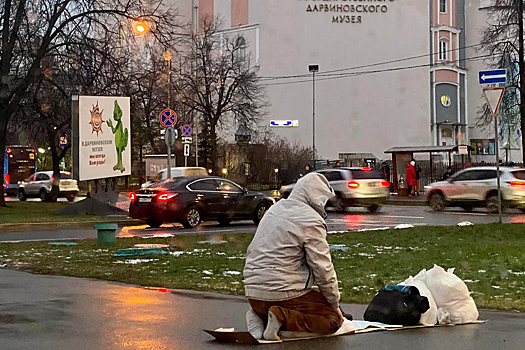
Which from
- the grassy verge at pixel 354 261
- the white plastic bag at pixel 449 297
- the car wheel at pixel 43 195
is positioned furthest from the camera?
the car wheel at pixel 43 195

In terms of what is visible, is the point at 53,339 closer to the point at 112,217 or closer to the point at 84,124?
the point at 112,217

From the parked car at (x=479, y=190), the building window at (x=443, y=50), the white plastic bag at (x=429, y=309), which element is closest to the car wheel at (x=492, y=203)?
the parked car at (x=479, y=190)

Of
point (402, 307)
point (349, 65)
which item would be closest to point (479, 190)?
point (402, 307)

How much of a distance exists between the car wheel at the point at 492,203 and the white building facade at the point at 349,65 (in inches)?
1552

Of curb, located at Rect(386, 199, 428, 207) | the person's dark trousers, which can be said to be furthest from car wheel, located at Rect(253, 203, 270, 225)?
the person's dark trousers

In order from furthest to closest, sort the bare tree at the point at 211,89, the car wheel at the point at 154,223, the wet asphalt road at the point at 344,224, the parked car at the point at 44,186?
the bare tree at the point at 211,89
the parked car at the point at 44,186
the car wheel at the point at 154,223
the wet asphalt road at the point at 344,224

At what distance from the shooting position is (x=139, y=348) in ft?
22.6

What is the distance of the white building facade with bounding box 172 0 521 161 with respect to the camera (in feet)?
224

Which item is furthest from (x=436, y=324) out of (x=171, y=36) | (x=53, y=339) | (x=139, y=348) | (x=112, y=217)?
(x=171, y=36)

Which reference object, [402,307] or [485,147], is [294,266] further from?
[485,147]

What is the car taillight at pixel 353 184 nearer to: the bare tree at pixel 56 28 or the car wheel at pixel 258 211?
the car wheel at pixel 258 211

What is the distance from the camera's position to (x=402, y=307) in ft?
25.4

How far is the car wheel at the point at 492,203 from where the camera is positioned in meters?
28.0

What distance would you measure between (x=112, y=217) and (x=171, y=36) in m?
7.75
